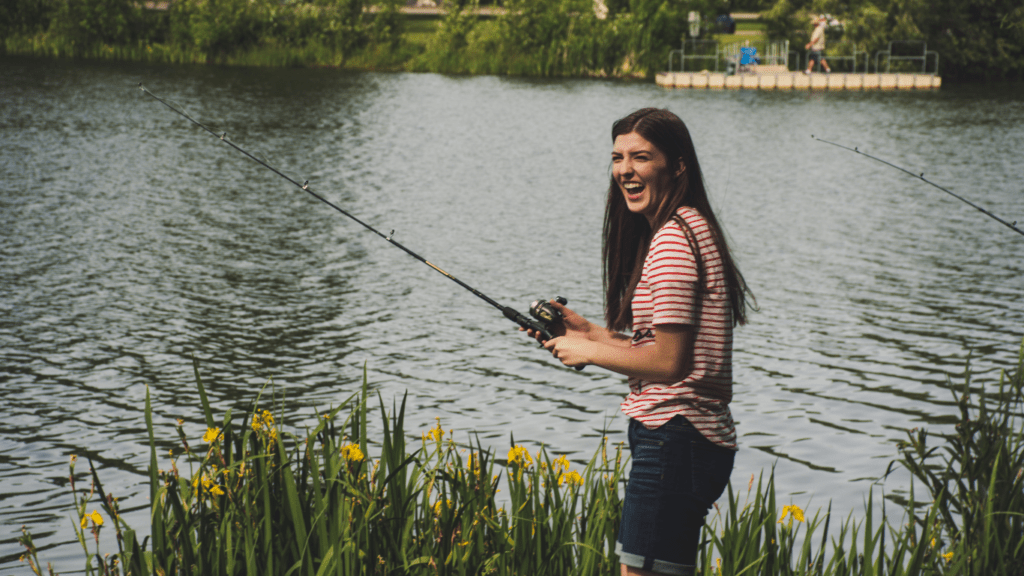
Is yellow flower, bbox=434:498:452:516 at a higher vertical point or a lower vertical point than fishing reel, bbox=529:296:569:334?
lower

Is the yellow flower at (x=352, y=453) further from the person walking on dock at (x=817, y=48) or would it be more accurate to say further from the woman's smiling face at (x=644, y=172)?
the person walking on dock at (x=817, y=48)

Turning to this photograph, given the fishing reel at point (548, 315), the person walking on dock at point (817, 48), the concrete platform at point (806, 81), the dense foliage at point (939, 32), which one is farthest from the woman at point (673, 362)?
the dense foliage at point (939, 32)

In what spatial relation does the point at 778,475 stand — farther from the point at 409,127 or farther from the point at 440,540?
the point at 409,127

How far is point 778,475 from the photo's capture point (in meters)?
6.91

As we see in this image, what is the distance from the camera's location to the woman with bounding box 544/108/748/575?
281 centimetres

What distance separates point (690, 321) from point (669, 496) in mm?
457

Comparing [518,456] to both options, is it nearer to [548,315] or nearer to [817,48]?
[548,315]

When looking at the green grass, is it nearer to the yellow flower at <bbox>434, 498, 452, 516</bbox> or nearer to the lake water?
the lake water

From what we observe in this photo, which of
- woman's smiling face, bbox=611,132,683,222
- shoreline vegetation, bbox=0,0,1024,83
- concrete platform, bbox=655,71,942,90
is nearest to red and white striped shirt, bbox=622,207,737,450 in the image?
A: woman's smiling face, bbox=611,132,683,222

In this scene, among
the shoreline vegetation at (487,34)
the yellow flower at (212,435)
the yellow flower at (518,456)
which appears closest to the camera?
the yellow flower at (212,435)

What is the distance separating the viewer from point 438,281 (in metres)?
12.1

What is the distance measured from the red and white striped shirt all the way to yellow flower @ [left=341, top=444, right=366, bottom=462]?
951 mm

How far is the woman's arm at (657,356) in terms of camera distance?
9.18ft

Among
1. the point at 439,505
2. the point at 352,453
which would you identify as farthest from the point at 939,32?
the point at 352,453
